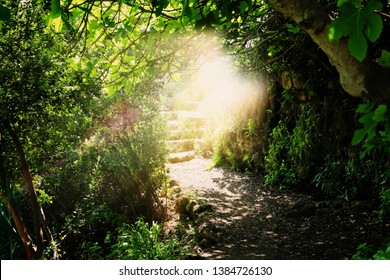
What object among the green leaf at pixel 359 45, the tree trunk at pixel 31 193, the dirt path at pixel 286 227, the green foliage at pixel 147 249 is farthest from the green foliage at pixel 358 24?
the tree trunk at pixel 31 193

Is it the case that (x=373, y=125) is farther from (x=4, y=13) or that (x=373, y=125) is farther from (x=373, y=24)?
(x=4, y=13)

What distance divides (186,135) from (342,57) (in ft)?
50.4

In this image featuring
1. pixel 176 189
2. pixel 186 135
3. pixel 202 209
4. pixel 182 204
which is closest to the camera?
pixel 202 209

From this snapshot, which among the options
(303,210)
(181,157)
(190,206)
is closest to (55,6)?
(303,210)

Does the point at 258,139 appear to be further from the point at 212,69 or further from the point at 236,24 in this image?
the point at 236,24

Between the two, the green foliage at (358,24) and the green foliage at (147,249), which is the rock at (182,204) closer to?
the green foliage at (147,249)

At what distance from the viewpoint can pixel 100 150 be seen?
286 inches

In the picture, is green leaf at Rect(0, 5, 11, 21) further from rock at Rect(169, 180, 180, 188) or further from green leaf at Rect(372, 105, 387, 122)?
rock at Rect(169, 180, 180, 188)

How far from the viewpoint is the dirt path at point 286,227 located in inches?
170

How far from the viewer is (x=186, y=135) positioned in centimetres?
1753

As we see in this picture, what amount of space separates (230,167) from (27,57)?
8475mm

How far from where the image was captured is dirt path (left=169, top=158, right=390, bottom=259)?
431cm

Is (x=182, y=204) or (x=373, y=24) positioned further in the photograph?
(x=182, y=204)
